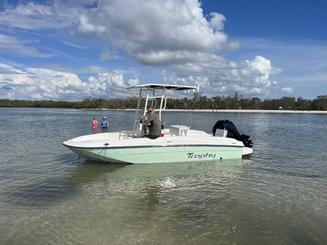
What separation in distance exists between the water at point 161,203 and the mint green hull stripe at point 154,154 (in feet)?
1.20

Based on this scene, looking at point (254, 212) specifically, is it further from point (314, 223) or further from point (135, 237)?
point (135, 237)

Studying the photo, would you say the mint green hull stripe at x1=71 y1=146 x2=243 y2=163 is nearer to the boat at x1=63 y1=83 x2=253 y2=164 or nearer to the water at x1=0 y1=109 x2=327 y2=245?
the boat at x1=63 y1=83 x2=253 y2=164

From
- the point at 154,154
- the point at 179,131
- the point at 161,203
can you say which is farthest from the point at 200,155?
the point at 161,203

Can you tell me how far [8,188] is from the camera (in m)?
11.5

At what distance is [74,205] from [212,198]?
3875 millimetres

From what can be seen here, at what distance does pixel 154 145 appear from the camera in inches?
595

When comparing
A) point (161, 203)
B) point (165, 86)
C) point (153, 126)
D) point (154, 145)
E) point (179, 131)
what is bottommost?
point (161, 203)

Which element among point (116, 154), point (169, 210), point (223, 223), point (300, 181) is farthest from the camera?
point (116, 154)

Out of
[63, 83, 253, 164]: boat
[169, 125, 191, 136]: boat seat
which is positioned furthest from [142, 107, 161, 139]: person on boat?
[169, 125, 191, 136]: boat seat

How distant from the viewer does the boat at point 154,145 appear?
14.8 m

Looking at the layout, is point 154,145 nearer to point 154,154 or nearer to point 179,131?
point 154,154

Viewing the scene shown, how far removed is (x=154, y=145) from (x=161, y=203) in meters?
5.13

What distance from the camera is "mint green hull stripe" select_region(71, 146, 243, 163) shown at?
48.5 ft

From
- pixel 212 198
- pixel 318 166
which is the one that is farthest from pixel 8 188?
pixel 318 166
